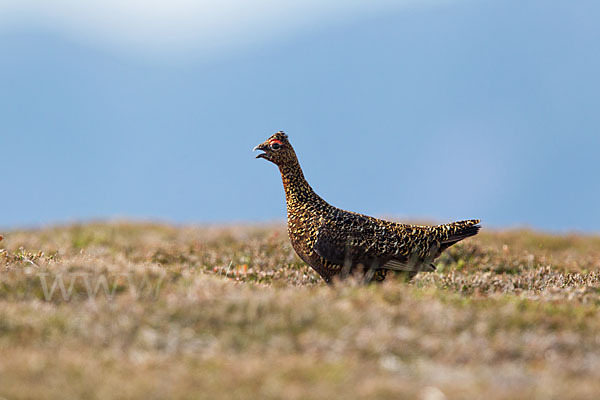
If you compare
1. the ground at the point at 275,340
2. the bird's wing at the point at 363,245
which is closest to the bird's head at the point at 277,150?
the bird's wing at the point at 363,245

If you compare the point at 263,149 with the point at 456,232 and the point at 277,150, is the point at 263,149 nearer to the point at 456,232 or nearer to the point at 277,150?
the point at 277,150

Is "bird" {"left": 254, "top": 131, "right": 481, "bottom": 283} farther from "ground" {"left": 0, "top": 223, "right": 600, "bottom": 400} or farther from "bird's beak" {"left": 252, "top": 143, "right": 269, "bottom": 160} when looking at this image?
"ground" {"left": 0, "top": 223, "right": 600, "bottom": 400}

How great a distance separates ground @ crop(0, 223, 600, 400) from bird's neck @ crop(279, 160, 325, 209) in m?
2.45

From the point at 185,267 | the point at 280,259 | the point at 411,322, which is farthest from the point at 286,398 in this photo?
A: the point at 280,259

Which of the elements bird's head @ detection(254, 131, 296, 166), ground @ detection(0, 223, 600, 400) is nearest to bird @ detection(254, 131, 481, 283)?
bird's head @ detection(254, 131, 296, 166)

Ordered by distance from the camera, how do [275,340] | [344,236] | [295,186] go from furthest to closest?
[295,186], [344,236], [275,340]

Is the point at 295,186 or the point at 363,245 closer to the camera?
the point at 363,245

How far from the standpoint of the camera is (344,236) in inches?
430

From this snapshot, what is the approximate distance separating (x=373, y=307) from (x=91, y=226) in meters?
17.7

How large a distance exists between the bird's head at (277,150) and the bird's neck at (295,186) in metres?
0.09

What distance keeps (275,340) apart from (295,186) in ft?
15.5

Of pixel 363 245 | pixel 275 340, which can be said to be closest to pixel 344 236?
→ pixel 363 245

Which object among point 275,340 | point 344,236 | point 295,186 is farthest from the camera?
point 295,186

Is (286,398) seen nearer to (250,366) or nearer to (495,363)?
(250,366)
